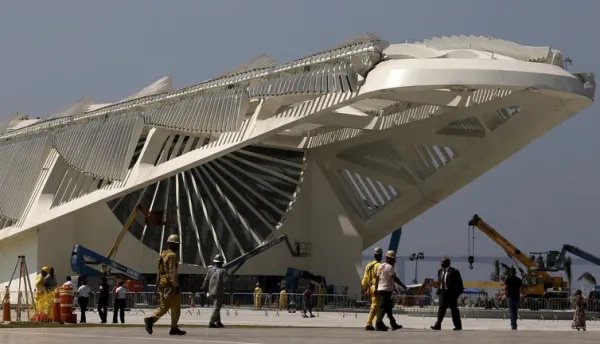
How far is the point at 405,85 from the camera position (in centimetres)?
4400

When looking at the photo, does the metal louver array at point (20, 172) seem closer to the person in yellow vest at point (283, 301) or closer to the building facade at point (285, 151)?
the building facade at point (285, 151)

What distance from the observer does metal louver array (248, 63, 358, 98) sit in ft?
150

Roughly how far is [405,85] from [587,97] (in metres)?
7.57

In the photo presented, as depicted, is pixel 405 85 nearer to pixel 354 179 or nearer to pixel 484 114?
pixel 484 114

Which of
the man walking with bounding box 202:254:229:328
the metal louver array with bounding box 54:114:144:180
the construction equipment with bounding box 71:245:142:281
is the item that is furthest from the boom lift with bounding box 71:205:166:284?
the man walking with bounding box 202:254:229:328

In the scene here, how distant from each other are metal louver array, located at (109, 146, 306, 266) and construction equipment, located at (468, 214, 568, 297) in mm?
9568

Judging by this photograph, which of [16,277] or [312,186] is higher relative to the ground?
[312,186]

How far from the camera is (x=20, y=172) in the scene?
199 feet

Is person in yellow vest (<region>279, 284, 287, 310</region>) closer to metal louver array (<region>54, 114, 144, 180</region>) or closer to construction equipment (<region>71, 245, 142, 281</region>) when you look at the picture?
construction equipment (<region>71, 245, 142, 281</region>)

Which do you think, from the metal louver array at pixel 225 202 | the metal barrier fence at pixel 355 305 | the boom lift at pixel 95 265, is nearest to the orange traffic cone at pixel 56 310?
the metal barrier fence at pixel 355 305

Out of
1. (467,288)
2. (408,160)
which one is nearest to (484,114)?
(408,160)

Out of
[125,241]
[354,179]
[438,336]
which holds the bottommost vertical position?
[438,336]

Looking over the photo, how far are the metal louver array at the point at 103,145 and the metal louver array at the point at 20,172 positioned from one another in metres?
1.86

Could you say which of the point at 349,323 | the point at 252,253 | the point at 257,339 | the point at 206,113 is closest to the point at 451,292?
the point at 257,339
